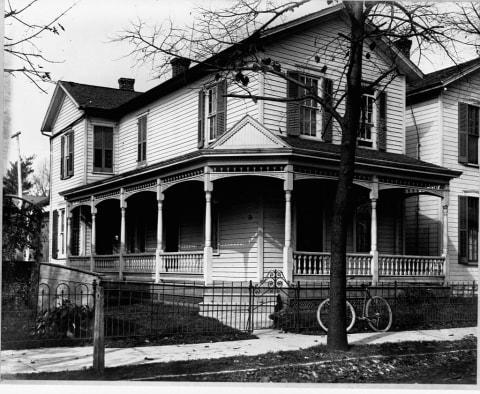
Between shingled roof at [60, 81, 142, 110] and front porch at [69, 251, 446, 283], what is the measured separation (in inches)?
300

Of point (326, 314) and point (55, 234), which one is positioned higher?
point (55, 234)

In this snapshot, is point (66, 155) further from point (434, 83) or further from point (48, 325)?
point (48, 325)

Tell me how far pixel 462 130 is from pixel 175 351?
15132 mm

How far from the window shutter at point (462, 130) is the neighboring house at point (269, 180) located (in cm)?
210

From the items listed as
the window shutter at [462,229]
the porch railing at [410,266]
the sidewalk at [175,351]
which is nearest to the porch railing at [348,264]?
the porch railing at [410,266]

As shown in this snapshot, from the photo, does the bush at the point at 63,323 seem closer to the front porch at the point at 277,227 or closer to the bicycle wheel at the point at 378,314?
the front porch at the point at 277,227

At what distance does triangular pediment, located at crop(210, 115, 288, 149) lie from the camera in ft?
56.5

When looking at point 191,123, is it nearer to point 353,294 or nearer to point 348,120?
point 353,294

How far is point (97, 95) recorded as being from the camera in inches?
1115

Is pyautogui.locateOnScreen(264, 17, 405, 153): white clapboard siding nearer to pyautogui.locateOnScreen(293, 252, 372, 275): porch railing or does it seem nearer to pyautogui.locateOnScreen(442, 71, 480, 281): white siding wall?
pyautogui.locateOnScreen(442, 71, 480, 281): white siding wall

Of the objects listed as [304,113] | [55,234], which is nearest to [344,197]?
[304,113]

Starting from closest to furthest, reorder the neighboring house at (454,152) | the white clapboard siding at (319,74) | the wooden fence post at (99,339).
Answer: the wooden fence post at (99,339) < the white clapboard siding at (319,74) < the neighboring house at (454,152)

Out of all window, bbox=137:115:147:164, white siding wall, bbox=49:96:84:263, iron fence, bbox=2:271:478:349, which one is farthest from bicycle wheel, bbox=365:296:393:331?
white siding wall, bbox=49:96:84:263

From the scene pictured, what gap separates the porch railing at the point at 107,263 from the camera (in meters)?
23.8
